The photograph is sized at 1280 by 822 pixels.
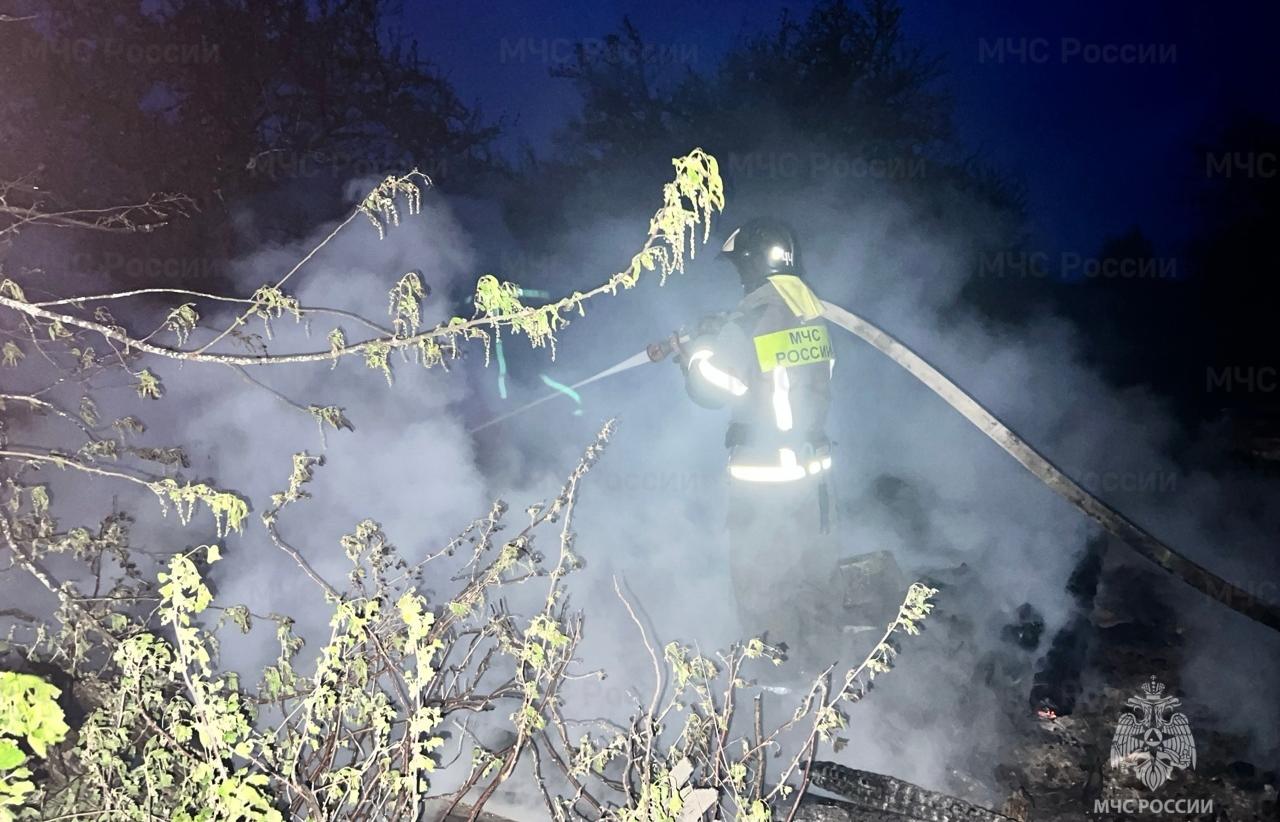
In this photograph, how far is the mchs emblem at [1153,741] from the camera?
14.2ft

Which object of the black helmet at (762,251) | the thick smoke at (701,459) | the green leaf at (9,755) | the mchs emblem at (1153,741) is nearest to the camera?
the green leaf at (9,755)

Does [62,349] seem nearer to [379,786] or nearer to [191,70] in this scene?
[191,70]

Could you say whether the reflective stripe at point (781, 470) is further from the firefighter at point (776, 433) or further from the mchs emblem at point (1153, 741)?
the mchs emblem at point (1153, 741)

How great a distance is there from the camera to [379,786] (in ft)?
7.63

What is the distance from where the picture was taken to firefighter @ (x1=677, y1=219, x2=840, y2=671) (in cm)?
461

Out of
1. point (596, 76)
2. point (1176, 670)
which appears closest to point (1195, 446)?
point (1176, 670)

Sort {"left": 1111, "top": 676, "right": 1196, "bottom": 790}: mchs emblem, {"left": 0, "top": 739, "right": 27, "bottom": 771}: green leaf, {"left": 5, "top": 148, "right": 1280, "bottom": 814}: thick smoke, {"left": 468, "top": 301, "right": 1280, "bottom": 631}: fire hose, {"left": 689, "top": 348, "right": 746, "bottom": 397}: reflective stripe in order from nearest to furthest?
{"left": 0, "top": 739, "right": 27, "bottom": 771}: green leaf < {"left": 468, "top": 301, "right": 1280, "bottom": 631}: fire hose < {"left": 1111, "top": 676, "right": 1196, "bottom": 790}: mchs emblem < {"left": 689, "top": 348, "right": 746, "bottom": 397}: reflective stripe < {"left": 5, "top": 148, "right": 1280, "bottom": 814}: thick smoke

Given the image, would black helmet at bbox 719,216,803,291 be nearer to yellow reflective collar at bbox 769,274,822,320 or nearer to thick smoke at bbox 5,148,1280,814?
yellow reflective collar at bbox 769,274,822,320

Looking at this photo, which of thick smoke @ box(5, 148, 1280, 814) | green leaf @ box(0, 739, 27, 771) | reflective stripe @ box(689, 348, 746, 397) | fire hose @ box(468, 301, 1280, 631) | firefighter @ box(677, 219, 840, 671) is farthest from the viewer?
thick smoke @ box(5, 148, 1280, 814)

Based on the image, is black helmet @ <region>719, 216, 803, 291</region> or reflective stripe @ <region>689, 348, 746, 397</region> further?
black helmet @ <region>719, 216, 803, 291</region>

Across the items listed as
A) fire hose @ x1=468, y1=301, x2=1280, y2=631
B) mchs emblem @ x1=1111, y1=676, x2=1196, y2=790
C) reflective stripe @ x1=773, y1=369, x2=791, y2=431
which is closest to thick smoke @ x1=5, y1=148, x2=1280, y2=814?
mchs emblem @ x1=1111, y1=676, x2=1196, y2=790

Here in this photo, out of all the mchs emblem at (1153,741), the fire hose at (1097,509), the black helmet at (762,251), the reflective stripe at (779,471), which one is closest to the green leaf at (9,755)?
the reflective stripe at (779,471)

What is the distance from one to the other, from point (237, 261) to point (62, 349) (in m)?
3.13

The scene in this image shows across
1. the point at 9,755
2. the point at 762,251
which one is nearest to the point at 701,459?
the point at 762,251
